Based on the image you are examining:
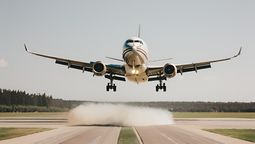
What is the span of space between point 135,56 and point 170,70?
557 centimetres

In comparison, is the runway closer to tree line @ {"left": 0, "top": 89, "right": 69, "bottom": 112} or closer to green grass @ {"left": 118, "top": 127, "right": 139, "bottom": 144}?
green grass @ {"left": 118, "top": 127, "right": 139, "bottom": 144}

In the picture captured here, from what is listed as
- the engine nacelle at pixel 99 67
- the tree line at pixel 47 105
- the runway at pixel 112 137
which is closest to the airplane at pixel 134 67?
the engine nacelle at pixel 99 67

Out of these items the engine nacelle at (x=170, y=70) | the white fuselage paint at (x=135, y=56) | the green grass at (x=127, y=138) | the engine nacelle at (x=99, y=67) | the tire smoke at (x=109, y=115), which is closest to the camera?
the green grass at (x=127, y=138)

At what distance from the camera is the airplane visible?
102ft

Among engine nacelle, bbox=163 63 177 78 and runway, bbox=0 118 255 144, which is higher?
engine nacelle, bbox=163 63 177 78

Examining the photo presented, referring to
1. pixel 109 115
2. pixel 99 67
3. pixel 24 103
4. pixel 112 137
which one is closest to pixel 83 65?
pixel 99 67

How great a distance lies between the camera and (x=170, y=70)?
32.6m

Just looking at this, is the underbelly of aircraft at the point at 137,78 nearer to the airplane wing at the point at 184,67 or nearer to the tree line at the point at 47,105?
the airplane wing at the point at 184,67

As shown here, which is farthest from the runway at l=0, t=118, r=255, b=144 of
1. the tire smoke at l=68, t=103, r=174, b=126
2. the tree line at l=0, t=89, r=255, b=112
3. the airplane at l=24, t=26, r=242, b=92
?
the tree line at l=0, t=89, r=255, b=112

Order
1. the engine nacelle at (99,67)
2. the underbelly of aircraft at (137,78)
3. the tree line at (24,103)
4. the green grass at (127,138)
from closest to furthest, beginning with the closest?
the green grass at (127,138), the engine nacelle at (99,67), the underbelly of aircraft at (137,78), the tree line at (24,103)

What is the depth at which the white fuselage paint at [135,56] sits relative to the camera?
99.7ft

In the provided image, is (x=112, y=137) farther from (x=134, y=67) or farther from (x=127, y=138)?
(x=134, y=67)

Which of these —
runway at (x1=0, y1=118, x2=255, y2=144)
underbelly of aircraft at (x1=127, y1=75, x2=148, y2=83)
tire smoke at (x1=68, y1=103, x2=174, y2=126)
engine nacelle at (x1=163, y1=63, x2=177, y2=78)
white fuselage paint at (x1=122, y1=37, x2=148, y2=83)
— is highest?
white fuselage paint at (x1=122, y1=37, x2=148, y2=83)

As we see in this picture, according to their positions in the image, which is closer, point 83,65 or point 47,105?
point 83,65
